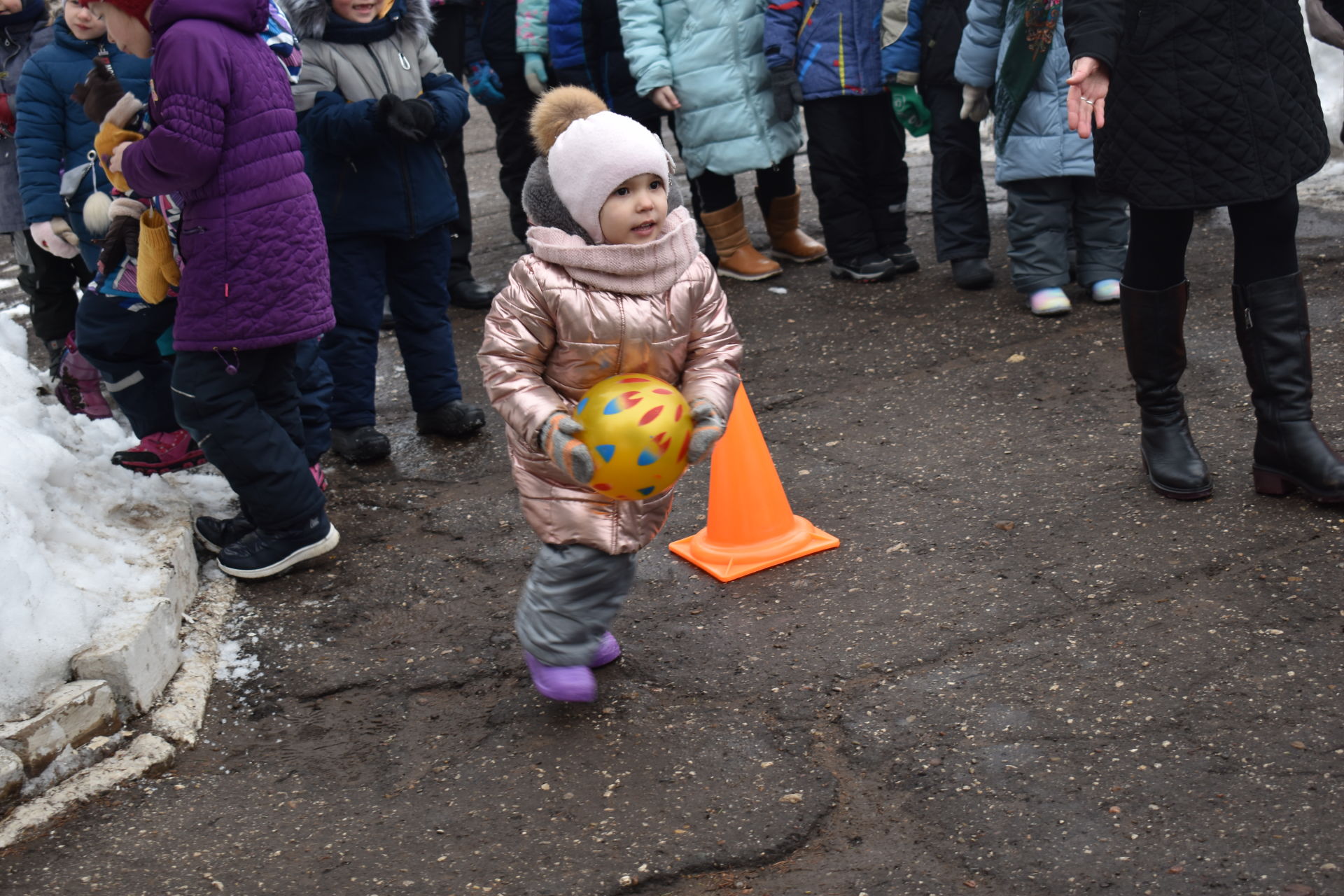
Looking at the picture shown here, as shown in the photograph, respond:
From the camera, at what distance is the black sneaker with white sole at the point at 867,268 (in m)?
6.77

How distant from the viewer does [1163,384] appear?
3.96 meters

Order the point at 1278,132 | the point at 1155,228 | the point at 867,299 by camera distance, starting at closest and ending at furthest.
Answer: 1. the point at 1278,132
2. the point at 1155,228
3. the point at 867,299

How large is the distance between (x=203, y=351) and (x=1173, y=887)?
2921mm

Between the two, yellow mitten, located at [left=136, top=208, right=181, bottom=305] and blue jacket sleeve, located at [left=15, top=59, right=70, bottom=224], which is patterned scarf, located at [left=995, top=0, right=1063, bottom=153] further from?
blue jacket sleeve, located at [left=15, top=59, right=70, bottom=224]

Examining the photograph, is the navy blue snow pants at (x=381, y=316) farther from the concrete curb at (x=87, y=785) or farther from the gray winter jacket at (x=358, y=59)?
the concrete curb at (x=87, y=785)

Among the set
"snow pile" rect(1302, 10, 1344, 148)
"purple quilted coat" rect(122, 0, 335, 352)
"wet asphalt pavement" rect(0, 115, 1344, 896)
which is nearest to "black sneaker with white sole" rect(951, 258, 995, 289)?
"wet asphalt pavement" rect(0, 115, 1344, 896)

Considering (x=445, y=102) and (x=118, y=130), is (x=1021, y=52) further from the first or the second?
(x=118, y=130)

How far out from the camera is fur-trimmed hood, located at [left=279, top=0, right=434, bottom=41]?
463 centimetres

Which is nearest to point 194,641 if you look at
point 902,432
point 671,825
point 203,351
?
point 203,351

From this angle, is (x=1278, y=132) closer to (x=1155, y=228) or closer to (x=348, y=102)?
(x=1155, y=228)

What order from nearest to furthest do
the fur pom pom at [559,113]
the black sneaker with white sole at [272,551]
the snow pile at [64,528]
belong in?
the fur pom pom at [559,113], the snow pile at [64,528], the black sneaker with white sole at [272,551]

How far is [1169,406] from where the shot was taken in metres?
3.97

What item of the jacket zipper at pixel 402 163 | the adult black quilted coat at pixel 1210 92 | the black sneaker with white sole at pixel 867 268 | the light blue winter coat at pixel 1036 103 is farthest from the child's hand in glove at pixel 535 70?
the adult black quilted coat at pixel 1210 92

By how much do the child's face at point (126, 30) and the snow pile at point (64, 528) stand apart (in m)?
1.19
